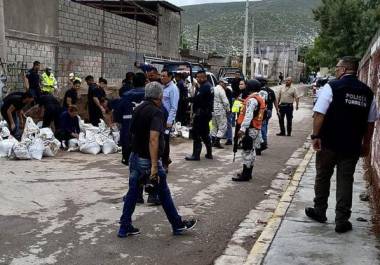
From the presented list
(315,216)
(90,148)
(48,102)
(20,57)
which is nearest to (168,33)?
(20,57)

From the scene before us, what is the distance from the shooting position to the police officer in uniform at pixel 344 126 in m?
5.84

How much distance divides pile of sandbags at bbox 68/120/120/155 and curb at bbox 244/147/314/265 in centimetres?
426

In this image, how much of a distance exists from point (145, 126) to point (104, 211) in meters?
1.75

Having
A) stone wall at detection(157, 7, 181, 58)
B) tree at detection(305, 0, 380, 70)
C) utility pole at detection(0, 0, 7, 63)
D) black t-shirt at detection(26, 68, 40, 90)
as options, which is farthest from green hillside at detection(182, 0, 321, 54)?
utility pole at detection(0, 0, 7, 63)

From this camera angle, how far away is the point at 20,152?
34.1 ft

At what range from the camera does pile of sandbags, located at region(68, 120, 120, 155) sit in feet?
38.0

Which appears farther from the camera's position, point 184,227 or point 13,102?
point 13,102

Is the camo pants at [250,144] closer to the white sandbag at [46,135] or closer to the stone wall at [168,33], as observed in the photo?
the white sandbag at [46,135]

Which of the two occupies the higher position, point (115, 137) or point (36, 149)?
point (115, 137)

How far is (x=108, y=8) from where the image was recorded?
101 ft

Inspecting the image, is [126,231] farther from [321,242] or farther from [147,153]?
[321,242]

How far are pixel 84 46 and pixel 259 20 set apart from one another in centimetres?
12835

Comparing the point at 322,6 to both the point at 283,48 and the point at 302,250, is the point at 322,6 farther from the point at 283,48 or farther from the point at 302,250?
the point at 283,48

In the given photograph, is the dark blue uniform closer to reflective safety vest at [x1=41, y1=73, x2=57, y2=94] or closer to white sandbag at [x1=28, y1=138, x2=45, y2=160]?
white sandbag at [x1=28, y1=138, x2=45, y2=160]
